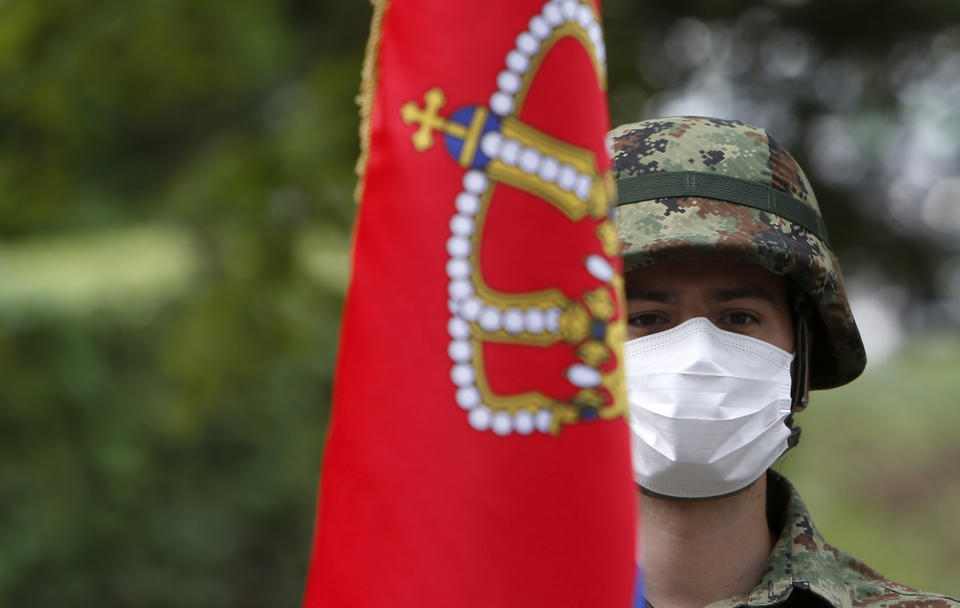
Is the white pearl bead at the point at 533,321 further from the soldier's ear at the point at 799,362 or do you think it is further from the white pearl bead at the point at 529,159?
the soldier's ear at the point at 799,362

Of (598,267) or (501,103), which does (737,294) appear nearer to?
(598,267)

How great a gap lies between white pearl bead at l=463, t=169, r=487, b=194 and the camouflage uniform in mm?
1074

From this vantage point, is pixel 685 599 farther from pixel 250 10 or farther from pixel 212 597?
pixel 212 597

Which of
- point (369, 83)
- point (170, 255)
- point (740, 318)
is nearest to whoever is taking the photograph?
point (369, 83)

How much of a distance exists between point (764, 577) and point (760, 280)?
605mm

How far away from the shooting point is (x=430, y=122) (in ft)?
5.83

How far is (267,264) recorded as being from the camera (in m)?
5.77

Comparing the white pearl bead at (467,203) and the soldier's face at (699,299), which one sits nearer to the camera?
the white pearl bead at (467,203)

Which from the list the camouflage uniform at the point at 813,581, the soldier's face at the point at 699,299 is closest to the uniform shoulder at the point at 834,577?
the camouflage uniform at the point at 813,581

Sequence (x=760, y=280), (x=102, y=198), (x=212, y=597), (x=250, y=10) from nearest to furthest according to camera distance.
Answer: (x=760, y=280) → (x=250, y=10) → (x=102, y=198) → (x=212, y=597)

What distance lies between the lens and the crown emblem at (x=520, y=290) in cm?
175

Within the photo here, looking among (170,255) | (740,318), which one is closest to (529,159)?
(740,318)

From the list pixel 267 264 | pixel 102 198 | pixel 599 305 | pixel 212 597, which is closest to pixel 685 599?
pixel 599 305

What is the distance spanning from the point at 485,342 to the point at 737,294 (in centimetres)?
103
